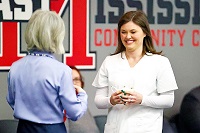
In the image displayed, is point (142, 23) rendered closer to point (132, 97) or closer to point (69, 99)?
point (132, 97)

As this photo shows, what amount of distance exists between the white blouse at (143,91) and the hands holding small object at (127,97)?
1.6 inches

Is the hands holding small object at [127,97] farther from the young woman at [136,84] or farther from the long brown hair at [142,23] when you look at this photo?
the long brown hair at [142,23]

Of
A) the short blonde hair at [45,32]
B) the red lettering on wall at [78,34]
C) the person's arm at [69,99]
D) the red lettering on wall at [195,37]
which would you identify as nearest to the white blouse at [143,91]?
the person's arm at [69,99]

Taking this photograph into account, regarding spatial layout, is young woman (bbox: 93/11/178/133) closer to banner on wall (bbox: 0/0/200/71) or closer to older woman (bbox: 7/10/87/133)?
older woman (bbox: 7/10/87/133)

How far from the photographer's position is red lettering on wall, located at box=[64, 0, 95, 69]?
13.8ft

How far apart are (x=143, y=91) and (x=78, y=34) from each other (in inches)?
64.8

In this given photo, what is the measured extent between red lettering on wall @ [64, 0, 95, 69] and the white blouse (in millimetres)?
1483

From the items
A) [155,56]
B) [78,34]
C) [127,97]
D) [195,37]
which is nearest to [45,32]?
[127,97]

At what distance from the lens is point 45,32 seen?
2.25 meters

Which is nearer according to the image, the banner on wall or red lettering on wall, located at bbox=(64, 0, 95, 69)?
the banner on wall

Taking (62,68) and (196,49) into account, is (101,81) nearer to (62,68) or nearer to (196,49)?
(62,68)

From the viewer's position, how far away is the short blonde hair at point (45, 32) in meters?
2.26

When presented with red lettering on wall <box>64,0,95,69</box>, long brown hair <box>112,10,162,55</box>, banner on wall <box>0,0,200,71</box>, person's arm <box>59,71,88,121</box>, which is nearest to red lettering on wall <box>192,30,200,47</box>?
banner on wall <box>0,0,200,71</box>

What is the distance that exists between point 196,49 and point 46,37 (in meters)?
2.68
